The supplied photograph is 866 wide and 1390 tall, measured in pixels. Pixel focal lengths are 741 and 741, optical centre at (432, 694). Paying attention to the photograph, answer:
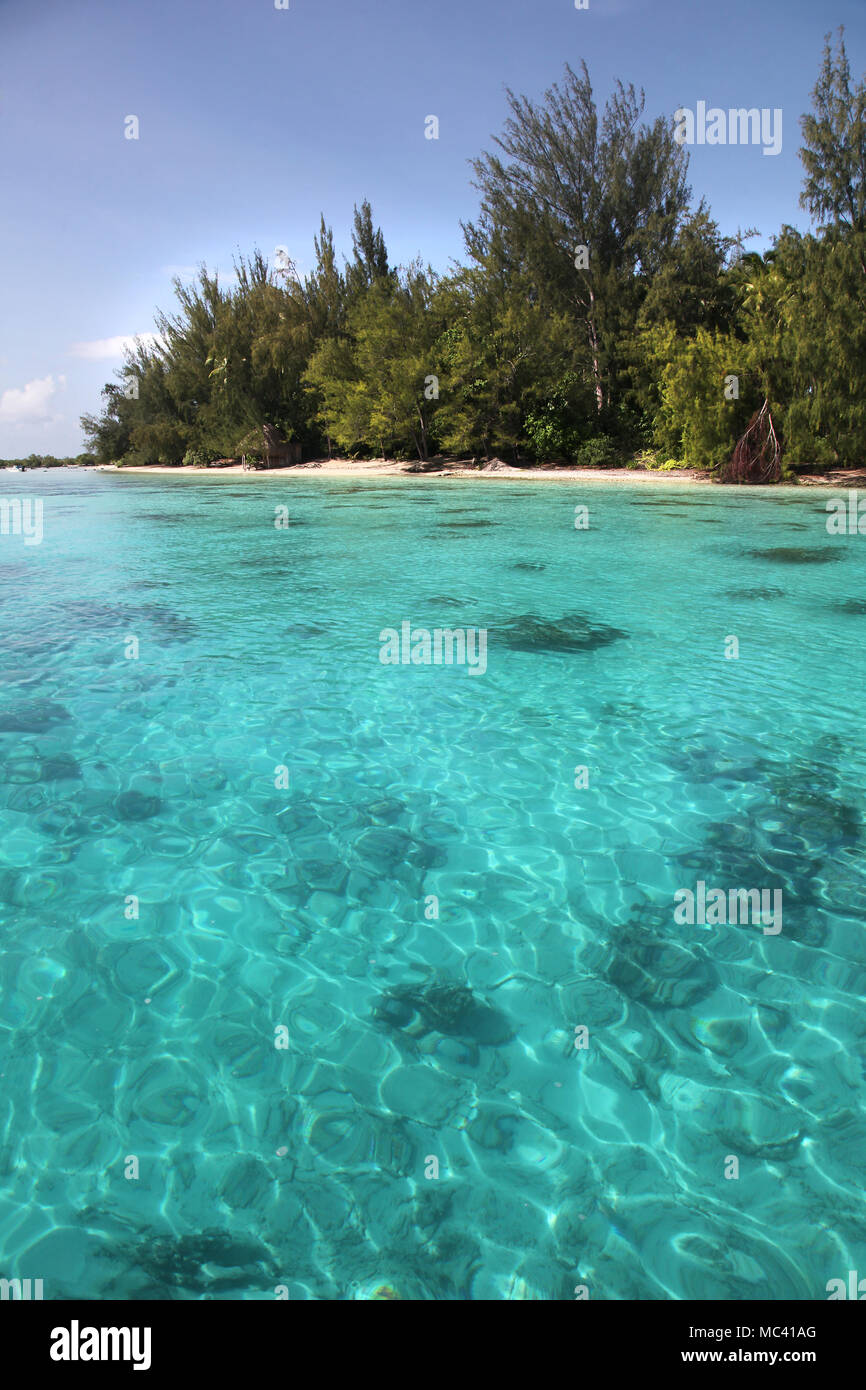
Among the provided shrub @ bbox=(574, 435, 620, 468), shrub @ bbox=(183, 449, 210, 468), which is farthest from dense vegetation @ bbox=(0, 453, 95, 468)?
shrub @ bbox=(574, 435, 620, 468)

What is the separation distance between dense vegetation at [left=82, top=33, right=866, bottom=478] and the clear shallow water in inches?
823

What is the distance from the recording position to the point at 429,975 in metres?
3.42

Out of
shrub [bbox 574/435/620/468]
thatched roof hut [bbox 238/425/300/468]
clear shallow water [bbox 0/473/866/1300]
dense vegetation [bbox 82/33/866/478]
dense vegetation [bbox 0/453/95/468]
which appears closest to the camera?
clear shallow water [bbox 0/473/866/1300]

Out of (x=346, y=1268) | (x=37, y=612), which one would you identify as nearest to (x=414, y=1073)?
(x=346, y=1268)

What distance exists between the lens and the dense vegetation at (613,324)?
956 inches

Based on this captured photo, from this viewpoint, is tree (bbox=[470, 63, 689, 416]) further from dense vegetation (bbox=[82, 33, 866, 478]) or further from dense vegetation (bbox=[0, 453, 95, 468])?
dense vegetation (bbox=[0, 453, 95, 468])

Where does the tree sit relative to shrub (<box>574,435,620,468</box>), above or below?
above

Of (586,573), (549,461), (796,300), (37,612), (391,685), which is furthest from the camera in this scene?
(549,461)

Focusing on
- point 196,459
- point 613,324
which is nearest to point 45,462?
point 196,459

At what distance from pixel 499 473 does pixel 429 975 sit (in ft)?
107

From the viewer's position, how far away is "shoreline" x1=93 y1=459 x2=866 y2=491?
2686cm
